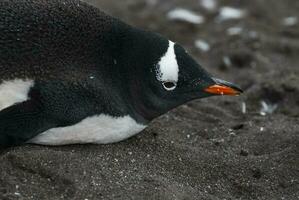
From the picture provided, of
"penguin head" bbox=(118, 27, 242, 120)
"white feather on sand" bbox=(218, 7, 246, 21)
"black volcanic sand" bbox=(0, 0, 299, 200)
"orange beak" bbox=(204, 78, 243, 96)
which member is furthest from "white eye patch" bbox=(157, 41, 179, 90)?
"white feather on sand" bbox=(218, 7, 246, 21)

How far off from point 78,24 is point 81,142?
49cm

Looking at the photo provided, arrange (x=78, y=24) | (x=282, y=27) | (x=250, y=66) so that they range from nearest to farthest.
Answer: (x=78, y=24)
(x=250, y=66)
(x=282, y=27)

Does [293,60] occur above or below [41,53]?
above

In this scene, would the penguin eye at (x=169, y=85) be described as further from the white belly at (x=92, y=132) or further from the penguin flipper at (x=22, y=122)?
the penguin flipper at (x=22, y=122)

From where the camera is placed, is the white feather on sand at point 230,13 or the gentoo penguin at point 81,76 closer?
the gentoo penguin at point 81,76

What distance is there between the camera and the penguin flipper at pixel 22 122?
232 cm

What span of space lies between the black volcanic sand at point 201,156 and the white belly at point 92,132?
39 millimetres

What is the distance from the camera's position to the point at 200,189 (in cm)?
247

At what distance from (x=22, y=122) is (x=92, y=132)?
30 centimetres

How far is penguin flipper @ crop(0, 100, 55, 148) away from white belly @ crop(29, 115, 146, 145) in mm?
56

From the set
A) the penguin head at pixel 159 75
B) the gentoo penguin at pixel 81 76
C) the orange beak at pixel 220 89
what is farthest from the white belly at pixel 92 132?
the orange beak at pixel 220 89

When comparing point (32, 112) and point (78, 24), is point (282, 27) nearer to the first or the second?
point (78, 24)

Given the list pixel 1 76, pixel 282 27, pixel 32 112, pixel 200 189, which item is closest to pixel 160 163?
pixel 200 189

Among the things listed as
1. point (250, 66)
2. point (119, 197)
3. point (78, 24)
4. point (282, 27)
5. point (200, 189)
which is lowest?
Result: point (119, 197)
